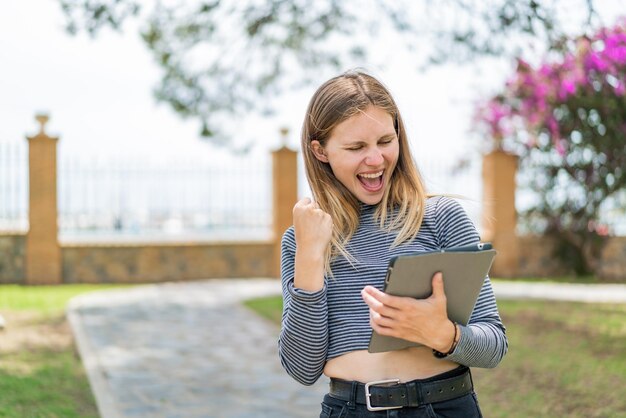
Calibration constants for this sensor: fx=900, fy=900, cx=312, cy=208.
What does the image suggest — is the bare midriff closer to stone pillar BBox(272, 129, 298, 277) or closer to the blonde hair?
the blonde hair

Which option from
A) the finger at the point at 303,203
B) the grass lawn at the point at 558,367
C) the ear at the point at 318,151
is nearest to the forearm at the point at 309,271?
the finger at the point at 303,203

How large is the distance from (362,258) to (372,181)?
20 centimetres

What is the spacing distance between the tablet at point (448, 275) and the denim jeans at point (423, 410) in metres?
0.18

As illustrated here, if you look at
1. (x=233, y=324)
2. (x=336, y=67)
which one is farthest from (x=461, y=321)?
(x=336, y=67)

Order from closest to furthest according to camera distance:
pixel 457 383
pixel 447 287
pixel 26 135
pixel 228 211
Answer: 1. pixel 447 287
2. pixel 457 383
3. pixel 26 135
4. pixel 228 211

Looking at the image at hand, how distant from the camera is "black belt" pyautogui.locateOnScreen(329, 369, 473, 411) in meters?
2.13

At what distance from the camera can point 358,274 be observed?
224cm

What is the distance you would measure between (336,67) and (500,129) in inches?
191

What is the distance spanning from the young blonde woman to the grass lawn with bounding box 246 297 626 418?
4157mm

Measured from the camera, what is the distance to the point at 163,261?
1673cm

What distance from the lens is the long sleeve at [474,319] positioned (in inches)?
82.0

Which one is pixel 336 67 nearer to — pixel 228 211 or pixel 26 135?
pixel 228 211

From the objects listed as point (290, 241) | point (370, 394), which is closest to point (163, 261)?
point (290, 241)

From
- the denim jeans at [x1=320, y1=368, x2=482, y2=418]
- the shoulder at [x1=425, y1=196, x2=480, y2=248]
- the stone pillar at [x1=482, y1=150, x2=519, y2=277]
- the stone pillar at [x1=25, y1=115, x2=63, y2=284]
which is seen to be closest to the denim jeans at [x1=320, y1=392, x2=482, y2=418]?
the denim jeans at [x1=320, y1=368, x2=482, y2=418]
